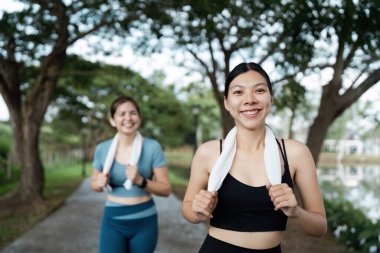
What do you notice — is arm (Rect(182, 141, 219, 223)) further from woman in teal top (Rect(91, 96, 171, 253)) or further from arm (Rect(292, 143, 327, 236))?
woman in teal top (Rect(91, 96, 171, 253))

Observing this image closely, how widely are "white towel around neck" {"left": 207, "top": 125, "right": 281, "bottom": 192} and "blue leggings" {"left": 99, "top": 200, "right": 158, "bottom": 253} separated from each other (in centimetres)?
156

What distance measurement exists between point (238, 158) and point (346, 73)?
7.65 m

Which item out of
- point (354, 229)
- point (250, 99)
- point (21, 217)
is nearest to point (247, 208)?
point (250, 99)

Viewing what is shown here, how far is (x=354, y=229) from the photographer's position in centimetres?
738

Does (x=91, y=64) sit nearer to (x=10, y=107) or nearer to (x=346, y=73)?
(x=10, y=107)

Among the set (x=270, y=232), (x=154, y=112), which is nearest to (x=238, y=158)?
(x=270, y=232)

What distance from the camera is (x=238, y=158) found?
2.03 metres

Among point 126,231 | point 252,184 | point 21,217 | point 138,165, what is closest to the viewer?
point 252,184

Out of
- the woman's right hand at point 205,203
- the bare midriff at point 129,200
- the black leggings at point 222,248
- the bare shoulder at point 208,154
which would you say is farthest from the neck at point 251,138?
the bare midriff at point 129,200

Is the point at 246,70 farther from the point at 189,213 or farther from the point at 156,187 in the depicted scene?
the point at 156,187

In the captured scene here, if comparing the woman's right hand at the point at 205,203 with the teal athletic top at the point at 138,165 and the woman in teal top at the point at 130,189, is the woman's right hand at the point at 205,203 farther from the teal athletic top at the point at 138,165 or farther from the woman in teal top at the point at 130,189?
the teal athletic top at the point at 138,165

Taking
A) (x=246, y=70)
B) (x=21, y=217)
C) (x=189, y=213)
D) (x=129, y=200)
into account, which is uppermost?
(x=246, y=70)

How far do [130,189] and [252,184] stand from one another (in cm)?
161

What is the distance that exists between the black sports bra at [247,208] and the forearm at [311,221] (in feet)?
0.36
